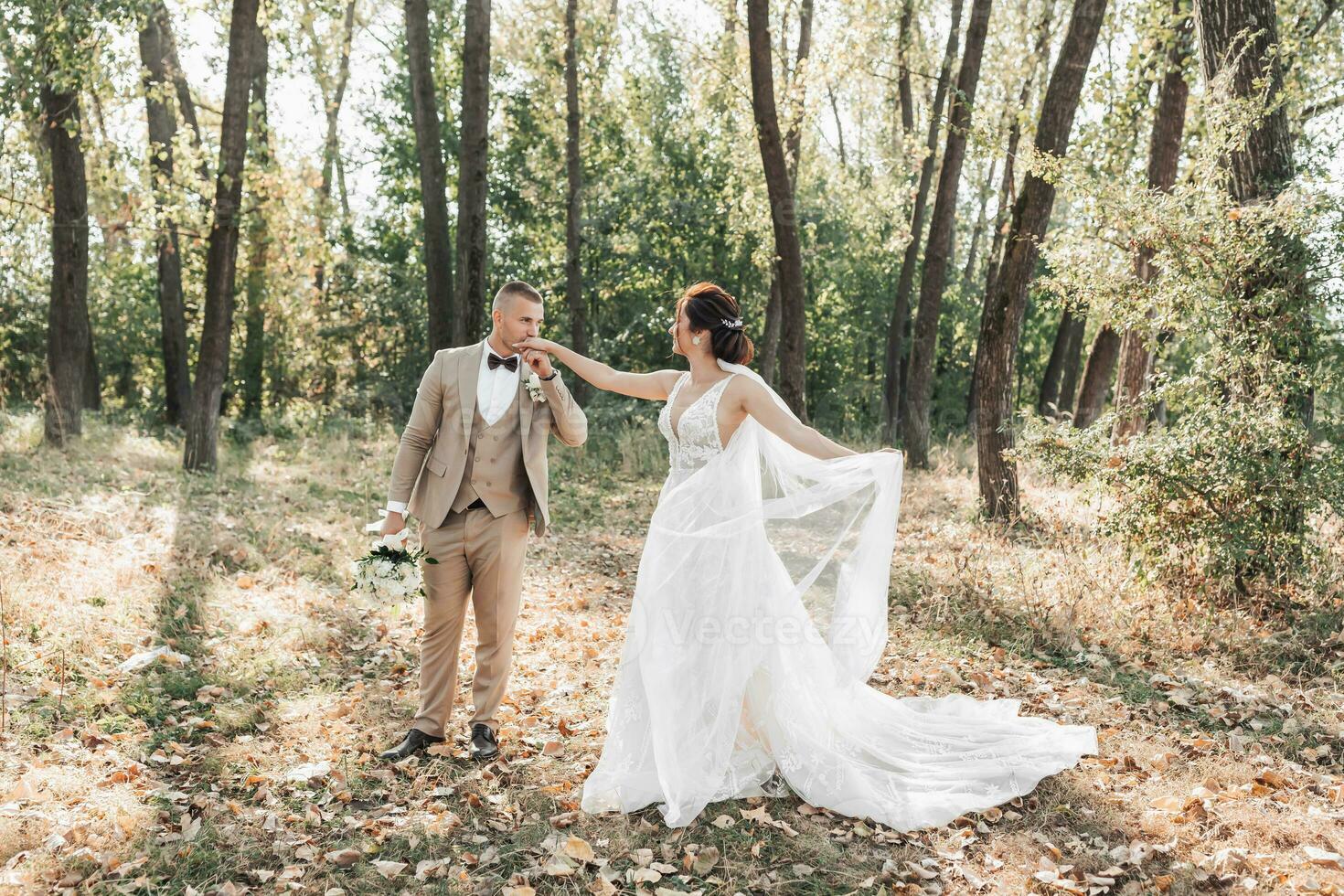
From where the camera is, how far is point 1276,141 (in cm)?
774

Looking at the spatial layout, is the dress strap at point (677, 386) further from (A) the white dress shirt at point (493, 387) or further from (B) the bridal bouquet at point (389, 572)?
(B) the bridal bouquet at point (389, 572)

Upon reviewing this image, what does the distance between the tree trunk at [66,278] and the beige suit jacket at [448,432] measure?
10.1 metres

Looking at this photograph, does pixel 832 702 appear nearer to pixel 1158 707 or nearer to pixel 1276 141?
pixel 1158 707

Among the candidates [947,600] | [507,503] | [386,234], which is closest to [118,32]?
Answer: [507,503]

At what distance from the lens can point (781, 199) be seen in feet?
41.8

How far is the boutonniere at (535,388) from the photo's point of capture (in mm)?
5402

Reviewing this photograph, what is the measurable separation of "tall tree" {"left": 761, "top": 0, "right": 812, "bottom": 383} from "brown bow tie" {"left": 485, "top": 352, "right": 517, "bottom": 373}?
27.2 ft

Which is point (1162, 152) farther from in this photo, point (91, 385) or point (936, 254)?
point (91, 385)

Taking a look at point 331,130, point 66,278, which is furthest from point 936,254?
point 331,130

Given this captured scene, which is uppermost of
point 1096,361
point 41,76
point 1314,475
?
point 41,76

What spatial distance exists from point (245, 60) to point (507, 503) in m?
9.36

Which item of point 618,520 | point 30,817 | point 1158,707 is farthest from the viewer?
point 618,520

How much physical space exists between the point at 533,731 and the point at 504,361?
7.37 ft

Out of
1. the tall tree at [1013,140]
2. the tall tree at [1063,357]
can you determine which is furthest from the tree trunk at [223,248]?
the tall tree at [1063,357]
